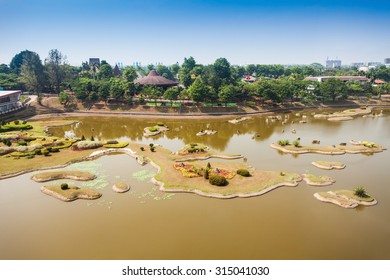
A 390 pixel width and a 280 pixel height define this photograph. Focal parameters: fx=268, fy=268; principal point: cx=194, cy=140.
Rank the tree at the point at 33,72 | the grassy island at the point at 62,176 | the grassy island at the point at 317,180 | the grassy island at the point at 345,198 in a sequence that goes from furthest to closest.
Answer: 1. the tree at the point at 33,72
2. the grassy island at the point at 62,176
3. the grassy island at the point at 317,180
4. the grassy island at the point at 345,198

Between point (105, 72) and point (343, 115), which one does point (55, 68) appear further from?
point (343, 115)

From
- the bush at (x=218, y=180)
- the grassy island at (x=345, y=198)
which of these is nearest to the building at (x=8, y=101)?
the bush at (x=218, y=180)

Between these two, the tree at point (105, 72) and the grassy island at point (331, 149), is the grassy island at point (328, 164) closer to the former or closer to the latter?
the grassy island at point (331, 149)

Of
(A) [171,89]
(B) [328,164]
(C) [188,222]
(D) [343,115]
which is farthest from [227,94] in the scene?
(C) [188,222]

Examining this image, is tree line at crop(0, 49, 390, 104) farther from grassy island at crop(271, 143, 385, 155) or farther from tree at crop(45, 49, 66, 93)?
grassy island at crop(271, 143, 385, 155)

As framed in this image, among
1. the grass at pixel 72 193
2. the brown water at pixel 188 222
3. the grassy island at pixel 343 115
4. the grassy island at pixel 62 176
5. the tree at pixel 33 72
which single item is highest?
the tree at pixel 33 72

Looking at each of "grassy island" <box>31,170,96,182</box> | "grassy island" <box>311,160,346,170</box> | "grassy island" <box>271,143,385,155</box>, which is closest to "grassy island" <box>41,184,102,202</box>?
"grassy island" <box>31,170,96,182</box>
